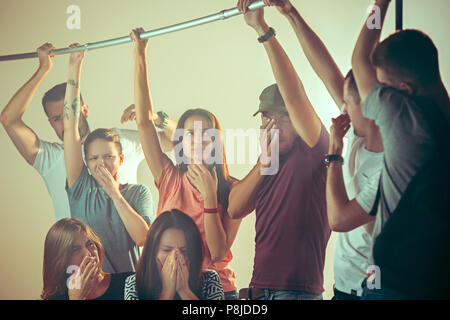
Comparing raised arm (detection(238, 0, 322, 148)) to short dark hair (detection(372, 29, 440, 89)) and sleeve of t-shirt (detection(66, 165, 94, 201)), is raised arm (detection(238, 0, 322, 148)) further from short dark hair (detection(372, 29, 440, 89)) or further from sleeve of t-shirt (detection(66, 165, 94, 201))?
sleeve of t-shirt (detection(66, 165, 94, 201))

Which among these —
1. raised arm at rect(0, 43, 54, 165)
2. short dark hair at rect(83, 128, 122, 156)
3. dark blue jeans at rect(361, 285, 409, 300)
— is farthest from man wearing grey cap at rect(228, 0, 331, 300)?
raised arm at rect(0, 43, 54, 165)

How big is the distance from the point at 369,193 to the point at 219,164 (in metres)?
0.71


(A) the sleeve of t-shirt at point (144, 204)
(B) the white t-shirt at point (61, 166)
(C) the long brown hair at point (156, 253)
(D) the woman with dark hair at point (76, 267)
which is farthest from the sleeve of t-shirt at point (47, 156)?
(C) the long brown hair at point (156, 253)

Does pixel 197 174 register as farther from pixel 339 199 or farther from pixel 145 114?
pixel 339 199

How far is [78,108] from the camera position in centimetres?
245

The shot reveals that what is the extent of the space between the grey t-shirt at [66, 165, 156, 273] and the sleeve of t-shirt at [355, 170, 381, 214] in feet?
Answer: 3.27

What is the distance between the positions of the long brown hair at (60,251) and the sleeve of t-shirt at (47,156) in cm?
29

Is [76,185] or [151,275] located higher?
[76,185]

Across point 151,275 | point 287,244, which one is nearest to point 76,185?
point 151,275

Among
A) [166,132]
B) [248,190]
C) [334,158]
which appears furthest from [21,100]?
[334,158]

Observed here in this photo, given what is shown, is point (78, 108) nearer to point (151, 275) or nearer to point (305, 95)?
point (151, 275)

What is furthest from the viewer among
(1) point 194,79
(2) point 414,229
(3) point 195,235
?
(1) point 194,79

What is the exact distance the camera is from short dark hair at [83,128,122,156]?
240 centimetres
